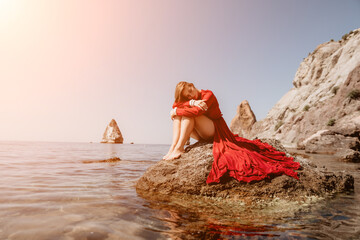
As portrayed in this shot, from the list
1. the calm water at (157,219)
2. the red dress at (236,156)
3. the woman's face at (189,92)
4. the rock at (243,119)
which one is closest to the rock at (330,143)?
the calm water at (157,219)

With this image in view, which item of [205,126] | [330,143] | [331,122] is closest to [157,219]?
[205,126]

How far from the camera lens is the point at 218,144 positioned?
13.5 feet

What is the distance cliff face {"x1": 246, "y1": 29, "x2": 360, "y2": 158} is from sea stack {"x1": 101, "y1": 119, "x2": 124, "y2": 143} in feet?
195

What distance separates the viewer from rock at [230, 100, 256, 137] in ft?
183

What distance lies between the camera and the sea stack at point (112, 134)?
8500 centimetres

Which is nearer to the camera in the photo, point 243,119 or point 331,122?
point 331,122

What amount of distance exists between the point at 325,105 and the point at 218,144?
25.5 m

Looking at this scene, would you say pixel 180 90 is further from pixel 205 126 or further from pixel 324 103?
pixel 324 103

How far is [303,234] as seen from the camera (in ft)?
7.01

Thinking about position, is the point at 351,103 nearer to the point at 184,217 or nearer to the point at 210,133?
the point at 210,133

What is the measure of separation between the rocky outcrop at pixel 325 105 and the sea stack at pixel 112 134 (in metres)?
59.1

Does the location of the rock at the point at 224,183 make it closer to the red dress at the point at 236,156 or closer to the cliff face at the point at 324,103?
the red dress at the point at 236,156

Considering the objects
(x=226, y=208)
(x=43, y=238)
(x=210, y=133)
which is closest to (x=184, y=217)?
(x=226, y=208)

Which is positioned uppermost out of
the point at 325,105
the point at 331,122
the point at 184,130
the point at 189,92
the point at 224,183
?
the point at 325,105
